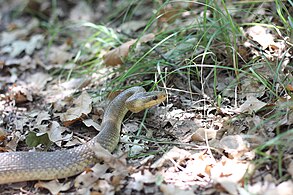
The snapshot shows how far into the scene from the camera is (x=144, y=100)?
14.2 ft

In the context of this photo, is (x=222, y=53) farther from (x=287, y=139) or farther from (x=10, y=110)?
(x=10, y=110)

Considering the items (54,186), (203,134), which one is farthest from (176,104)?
(54,186)

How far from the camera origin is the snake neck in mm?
4055

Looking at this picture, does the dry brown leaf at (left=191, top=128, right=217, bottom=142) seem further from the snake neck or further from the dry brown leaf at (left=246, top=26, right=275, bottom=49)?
the dry brown leaf at (left=246, top=26, right=275, bottom=49)

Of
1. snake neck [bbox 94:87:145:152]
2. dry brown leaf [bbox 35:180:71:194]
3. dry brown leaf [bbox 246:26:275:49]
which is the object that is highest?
dry brown leaf [bbox 246:26:275:49]

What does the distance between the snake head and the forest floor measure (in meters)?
0.15

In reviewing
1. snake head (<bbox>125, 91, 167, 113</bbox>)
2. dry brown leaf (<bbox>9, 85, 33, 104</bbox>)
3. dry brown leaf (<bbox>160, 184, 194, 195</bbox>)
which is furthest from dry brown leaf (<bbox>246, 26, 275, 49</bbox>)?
dry brown leaf (<bbox>9, 85, 33, 104</bbox>)

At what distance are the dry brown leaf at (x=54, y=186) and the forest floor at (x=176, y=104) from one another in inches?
0.4

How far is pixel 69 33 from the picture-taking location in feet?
24.1

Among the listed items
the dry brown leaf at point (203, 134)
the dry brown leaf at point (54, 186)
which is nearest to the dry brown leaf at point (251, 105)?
the dry brown leaf at point (203, 134)

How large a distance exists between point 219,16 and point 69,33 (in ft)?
11.1

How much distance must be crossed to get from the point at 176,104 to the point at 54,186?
161 centimetres

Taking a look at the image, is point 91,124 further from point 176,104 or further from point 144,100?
point 176,104

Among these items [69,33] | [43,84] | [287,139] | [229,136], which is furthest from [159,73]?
[69,33]
